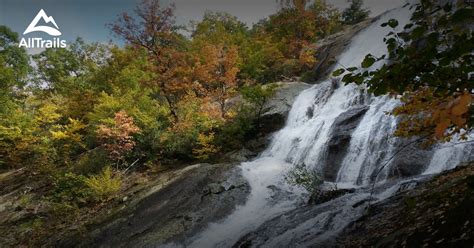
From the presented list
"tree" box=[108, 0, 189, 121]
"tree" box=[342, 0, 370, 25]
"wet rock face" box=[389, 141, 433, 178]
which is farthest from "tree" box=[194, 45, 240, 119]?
"tree" box=[342, 0, 370, 25]

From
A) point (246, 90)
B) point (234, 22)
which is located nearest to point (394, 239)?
point (246, 90)

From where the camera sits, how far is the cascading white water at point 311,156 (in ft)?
30.1

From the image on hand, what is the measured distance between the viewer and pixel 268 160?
1507 centimetres

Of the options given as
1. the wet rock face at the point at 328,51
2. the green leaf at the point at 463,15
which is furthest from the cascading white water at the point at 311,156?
the wet rock face at the point at 328,51

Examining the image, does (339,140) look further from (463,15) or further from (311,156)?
(463,15)

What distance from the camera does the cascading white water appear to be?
→ 918 centimetres

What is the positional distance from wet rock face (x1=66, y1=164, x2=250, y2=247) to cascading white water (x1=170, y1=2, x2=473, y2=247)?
0.47 metres

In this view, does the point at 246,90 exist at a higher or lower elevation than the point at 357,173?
higher

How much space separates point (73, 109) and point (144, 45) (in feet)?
34.2

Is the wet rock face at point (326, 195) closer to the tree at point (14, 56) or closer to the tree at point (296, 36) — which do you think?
the tree at point (296, 36)

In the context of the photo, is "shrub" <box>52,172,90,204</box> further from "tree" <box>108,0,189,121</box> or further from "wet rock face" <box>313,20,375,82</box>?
"wet rock face" <box>313,20,375,82</box>

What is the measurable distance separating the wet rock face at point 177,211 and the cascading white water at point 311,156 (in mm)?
467

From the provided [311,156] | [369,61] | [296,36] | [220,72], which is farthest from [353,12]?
[369,61]

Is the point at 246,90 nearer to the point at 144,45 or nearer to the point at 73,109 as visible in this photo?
the point at 144,45
